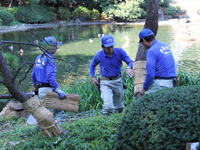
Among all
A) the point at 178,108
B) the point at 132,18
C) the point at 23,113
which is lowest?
A: the point at 23,113

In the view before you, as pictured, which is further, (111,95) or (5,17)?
(5,17)

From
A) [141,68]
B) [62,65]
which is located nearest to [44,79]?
[141,68]

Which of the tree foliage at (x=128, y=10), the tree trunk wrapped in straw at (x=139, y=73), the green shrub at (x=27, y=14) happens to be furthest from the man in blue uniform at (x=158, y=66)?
the tree foliage at (x=128, y=10)

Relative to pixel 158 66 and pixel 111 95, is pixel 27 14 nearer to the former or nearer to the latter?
pixel 111 95

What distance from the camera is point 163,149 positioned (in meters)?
2.00

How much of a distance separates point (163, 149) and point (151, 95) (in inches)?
28.0

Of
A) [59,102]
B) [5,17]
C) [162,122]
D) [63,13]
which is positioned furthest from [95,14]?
[162,122]

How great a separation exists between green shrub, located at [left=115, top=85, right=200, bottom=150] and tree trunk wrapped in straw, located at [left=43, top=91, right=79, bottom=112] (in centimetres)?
170

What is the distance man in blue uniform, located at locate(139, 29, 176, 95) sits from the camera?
343cm

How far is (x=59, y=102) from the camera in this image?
3881 mm

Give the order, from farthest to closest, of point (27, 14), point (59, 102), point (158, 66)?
point (27, 14) → point (59, 102) → point (158, 66)

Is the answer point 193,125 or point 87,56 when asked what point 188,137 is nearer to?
point 193,125

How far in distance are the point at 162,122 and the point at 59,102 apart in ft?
7.51

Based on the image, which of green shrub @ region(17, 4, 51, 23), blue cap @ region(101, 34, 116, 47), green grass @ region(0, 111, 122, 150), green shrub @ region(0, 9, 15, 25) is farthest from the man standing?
green shrub @ region(17, 4, 51, 23)
